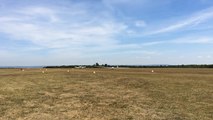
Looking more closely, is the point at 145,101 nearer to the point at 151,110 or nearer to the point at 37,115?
the point at 151,110

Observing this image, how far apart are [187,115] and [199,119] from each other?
1.03 meters

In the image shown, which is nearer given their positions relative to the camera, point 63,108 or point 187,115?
point 187,115

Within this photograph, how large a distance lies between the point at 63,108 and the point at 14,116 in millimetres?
3327

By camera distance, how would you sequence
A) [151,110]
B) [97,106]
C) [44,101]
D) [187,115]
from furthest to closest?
[44,101], [97,106], [151,110], [187,115]

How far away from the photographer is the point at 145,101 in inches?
819

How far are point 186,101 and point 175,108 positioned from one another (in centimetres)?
311

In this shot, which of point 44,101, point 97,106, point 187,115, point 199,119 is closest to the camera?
point 199,119

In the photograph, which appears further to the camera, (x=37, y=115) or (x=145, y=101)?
(x=145, y=101)

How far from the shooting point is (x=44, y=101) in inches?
797

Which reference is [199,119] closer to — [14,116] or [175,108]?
[175,108]

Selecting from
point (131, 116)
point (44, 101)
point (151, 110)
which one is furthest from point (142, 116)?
point (44, 101)

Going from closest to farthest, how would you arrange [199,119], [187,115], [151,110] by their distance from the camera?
[199,119] < [187,115] < [151,110]

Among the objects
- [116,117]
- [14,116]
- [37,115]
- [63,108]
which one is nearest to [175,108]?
[116,117]

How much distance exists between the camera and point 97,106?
727 inches
